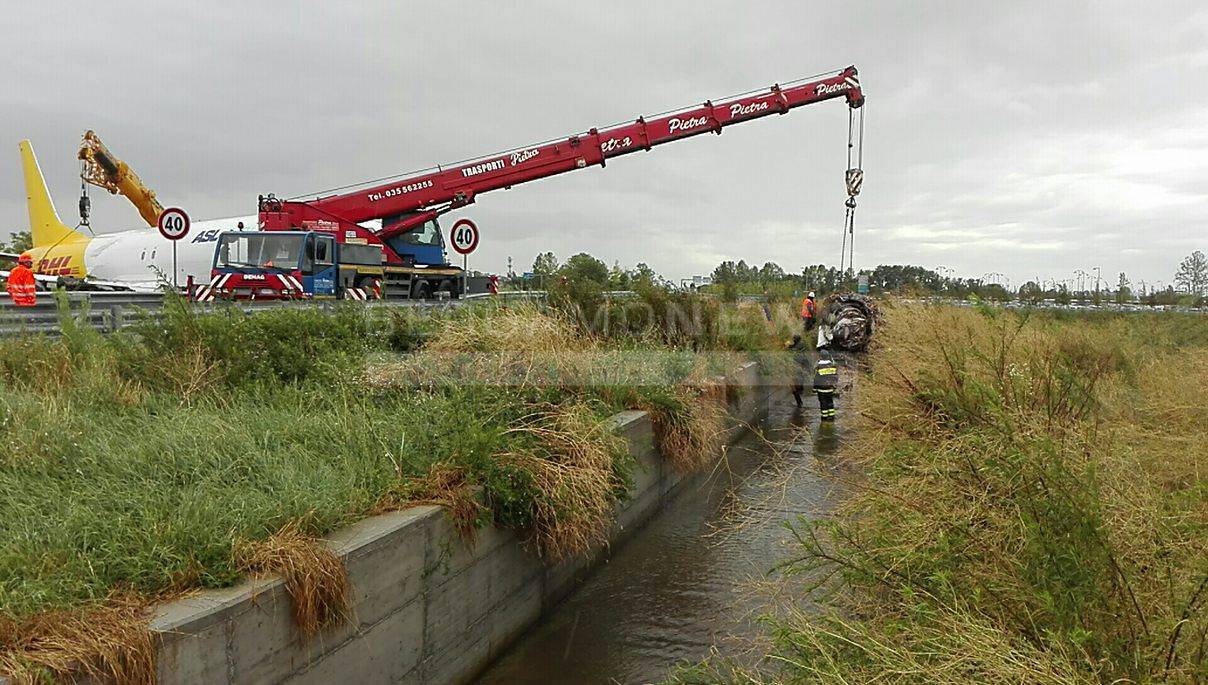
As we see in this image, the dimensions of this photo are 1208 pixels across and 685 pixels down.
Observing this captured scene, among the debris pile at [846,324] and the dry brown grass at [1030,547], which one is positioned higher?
the debris pile at [846,324]

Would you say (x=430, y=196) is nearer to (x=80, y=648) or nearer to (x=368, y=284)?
(x=368, y=284)

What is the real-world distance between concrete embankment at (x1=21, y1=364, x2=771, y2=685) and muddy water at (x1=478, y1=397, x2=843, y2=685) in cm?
23

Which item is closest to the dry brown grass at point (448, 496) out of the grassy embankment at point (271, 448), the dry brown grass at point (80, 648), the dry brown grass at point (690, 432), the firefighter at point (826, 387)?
the grassy embankment at point (271, 448)

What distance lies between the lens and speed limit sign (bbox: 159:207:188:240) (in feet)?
42.6

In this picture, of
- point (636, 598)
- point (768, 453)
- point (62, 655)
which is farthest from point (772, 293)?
point (62, 655)

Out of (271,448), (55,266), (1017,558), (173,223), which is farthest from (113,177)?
(1017,558)

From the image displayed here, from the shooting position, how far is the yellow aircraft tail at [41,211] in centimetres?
2967

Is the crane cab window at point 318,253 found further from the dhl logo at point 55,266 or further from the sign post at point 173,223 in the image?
the dhl logo at point 55,266

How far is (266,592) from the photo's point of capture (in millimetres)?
3230

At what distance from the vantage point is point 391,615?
3.97 meters

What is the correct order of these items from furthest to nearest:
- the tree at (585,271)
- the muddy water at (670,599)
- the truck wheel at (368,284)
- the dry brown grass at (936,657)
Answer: the truck wheel at (368,284)
the tree at (585,271)
the muddy water at (670,599)
the dry brown grass at (936,657)

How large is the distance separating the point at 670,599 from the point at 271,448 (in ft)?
10.3

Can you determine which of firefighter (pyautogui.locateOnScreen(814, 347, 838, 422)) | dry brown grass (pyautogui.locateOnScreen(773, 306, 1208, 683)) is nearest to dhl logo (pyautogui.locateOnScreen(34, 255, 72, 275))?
firefighter (pyautogui.locateOnScreen(814, 347, 838, 422))

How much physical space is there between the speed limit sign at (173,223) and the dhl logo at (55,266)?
18.9m
